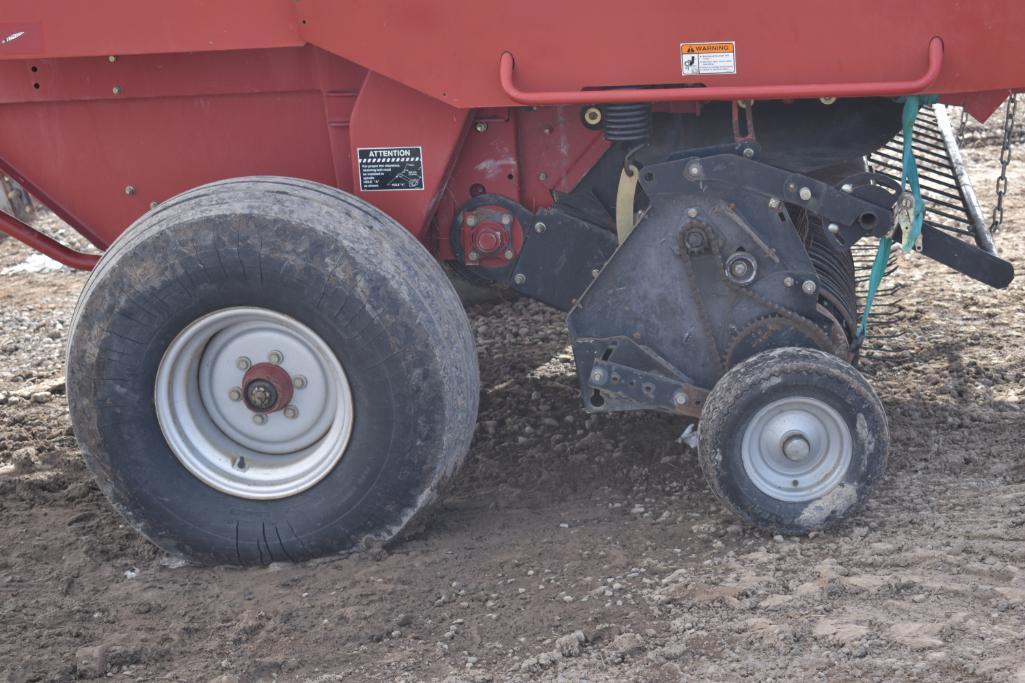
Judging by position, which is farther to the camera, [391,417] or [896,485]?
[896,485]

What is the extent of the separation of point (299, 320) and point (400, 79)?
774 millimetres

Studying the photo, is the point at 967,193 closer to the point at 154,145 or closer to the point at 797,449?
the point at 797,449

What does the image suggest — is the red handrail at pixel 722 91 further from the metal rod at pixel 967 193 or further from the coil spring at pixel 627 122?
the metal rod at pixel 967 193

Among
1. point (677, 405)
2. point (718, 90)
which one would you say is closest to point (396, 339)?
point (677, 405)

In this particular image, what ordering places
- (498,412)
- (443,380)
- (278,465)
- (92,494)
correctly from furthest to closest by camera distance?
(498,412) < (92,494) < (278,465) < (443,380)

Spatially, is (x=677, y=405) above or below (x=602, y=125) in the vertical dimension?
below

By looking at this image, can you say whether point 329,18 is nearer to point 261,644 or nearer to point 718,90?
point 718,90

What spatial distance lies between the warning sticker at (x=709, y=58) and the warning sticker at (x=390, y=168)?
35.1 inches

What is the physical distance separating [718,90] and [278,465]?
1744 millimetres

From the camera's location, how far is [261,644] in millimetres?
3381

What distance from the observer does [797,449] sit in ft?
11.9

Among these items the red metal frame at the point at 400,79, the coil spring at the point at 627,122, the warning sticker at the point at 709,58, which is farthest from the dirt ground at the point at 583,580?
the warning sticker at the point at 709,58

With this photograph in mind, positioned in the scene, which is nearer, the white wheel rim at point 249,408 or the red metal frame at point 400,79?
the red metal frame at point 400,79

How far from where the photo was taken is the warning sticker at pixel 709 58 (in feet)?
11.5
